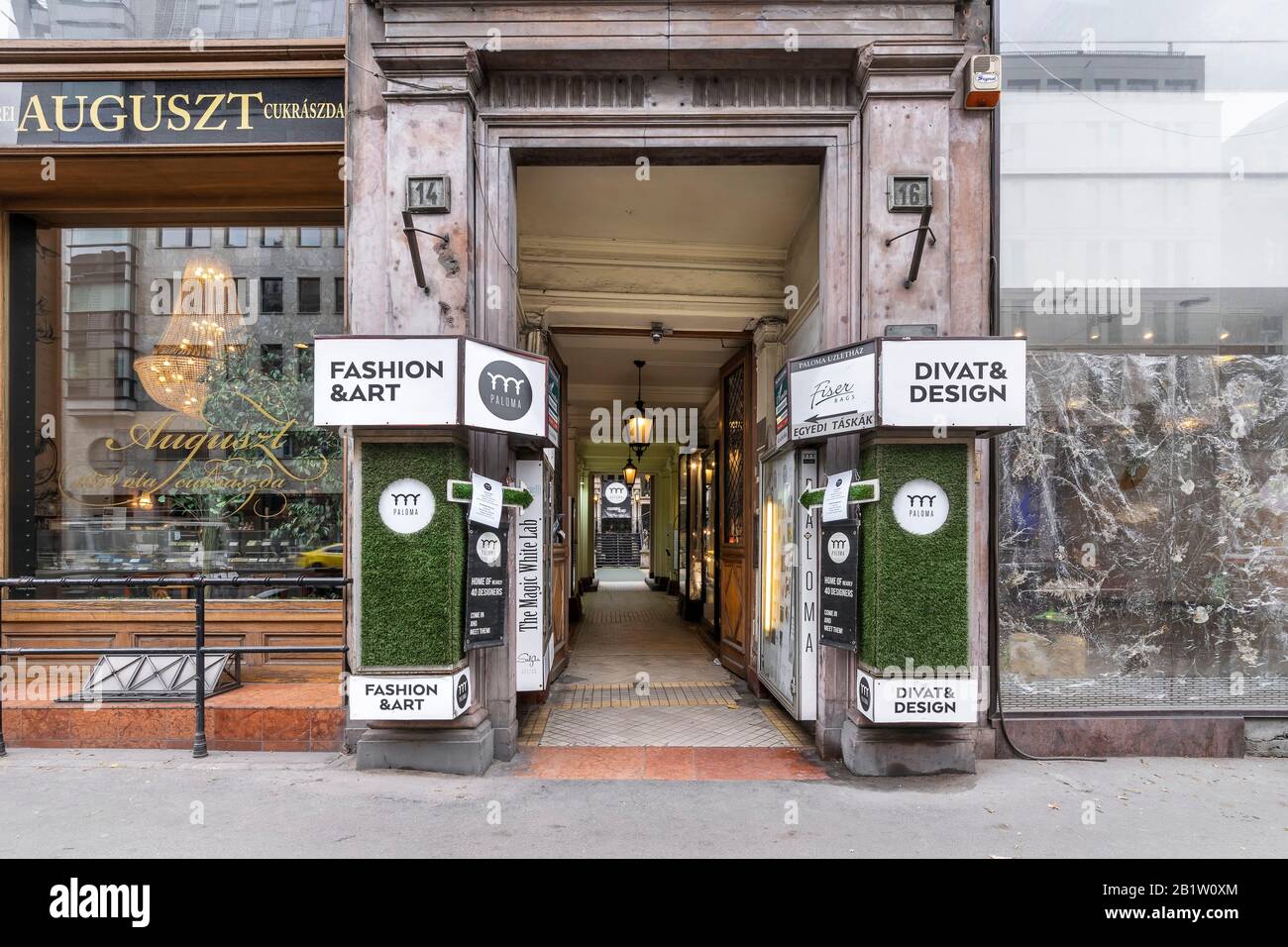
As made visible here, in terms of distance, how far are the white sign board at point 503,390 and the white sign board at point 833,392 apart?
81.6 inches

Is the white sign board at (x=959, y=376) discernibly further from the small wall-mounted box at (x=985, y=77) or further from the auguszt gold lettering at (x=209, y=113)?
the auguszt gold lettering at (x=209, y=113)

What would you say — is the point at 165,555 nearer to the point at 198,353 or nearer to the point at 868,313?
the point at 198,353

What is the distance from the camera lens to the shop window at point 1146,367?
5902mm

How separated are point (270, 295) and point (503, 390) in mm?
3517

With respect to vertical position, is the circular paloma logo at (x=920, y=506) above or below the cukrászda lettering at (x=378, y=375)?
below

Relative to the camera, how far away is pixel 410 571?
521 centimetres

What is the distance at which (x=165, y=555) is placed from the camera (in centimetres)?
701

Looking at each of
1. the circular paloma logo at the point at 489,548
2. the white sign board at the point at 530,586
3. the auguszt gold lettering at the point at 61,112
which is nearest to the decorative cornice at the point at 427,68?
the auguszt gold lettering at the point at 61,112

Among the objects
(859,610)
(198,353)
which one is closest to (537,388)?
(859,610)

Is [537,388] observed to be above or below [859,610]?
above

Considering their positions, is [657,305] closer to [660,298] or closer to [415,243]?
[660,298]

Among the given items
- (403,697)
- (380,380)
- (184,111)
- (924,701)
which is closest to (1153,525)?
(924,701)

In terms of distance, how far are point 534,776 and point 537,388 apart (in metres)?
2.95

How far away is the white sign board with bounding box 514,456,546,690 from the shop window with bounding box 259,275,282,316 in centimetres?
314
